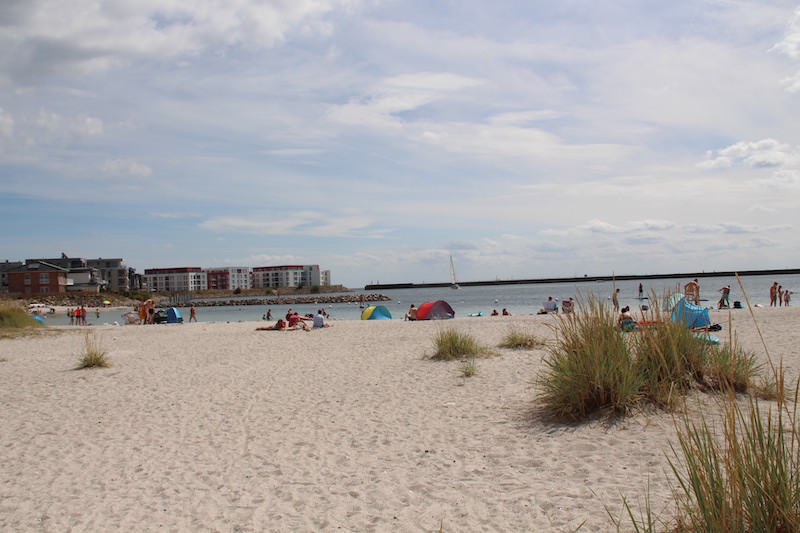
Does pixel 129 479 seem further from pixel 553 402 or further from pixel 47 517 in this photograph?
pixel 553 402

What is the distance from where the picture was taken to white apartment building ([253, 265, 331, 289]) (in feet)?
468

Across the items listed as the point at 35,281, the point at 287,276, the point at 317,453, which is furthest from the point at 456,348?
the point at 287,276

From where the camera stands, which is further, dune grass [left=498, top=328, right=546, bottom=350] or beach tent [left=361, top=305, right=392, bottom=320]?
beach tent [left=361, top=305, right=392, bottom=320]

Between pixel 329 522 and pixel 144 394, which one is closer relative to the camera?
pixel 329 522

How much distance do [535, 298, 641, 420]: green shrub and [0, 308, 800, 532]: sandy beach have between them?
0.25m

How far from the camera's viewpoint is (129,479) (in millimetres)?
5070

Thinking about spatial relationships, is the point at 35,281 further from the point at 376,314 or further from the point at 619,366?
the point at 619,366

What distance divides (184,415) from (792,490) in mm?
6618

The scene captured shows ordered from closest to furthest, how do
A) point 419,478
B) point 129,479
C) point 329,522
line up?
point 329,522
point 419,478
point 129,479

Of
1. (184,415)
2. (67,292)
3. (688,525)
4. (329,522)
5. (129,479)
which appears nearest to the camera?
(688,525)

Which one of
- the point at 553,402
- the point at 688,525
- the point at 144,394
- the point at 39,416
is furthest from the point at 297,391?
the point at 688,525

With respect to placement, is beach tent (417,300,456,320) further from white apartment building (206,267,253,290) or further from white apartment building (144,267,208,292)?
white apartment building (206,267,253,290)

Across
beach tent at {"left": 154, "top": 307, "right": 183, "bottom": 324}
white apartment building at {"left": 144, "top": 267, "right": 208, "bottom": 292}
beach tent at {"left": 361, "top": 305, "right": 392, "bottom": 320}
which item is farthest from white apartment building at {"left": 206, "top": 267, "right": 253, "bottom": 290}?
beach tent at {"left": 361, "top": 305, "right": 392, "bottom": 320}

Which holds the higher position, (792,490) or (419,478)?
(792,490)
